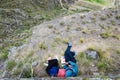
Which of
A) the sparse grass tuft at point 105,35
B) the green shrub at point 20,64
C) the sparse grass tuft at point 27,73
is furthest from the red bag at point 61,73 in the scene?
the sparse grass tuft at point 105,35

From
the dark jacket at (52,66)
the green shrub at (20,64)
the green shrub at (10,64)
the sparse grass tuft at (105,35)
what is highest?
the dark jacket at (52,66)

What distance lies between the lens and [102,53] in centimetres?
1758

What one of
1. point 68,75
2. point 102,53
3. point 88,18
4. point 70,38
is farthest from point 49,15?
point 68,75

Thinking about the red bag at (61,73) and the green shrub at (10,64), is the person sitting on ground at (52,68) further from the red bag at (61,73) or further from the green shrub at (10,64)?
the green shrub at (10,64)

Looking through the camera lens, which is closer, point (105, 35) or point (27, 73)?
point (27, 73)

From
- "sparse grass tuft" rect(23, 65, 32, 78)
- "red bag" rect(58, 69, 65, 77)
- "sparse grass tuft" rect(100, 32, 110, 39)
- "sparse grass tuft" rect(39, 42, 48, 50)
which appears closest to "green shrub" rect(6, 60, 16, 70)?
"sparse grass tuft" rect(23, 65, 32, 78)

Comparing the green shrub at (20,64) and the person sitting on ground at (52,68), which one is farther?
the green shrub at (20,64)

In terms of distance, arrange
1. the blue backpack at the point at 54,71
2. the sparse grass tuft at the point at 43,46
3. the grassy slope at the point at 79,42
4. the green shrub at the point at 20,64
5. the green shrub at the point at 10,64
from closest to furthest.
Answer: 1. the blue backpack at the point at 54,71
2. the grassy slope at the point at 79,42
3. the green shrub at the point at 20,64
4. the green shrub at the point at 10,64
5. the sparse grass tuft at the point at 43,46

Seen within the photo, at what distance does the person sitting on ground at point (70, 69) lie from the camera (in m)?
14.9

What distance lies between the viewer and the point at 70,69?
1494 cm

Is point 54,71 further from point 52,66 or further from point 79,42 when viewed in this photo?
point 79,42

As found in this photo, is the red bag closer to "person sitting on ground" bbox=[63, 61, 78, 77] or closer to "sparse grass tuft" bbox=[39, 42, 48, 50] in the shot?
"person sitting on ground" bbox=[63, 61, 78, 77]

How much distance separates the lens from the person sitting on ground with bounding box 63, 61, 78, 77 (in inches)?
585

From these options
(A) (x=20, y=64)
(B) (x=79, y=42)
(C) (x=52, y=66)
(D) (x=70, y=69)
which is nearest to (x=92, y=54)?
(B) (x=79, y=42)
